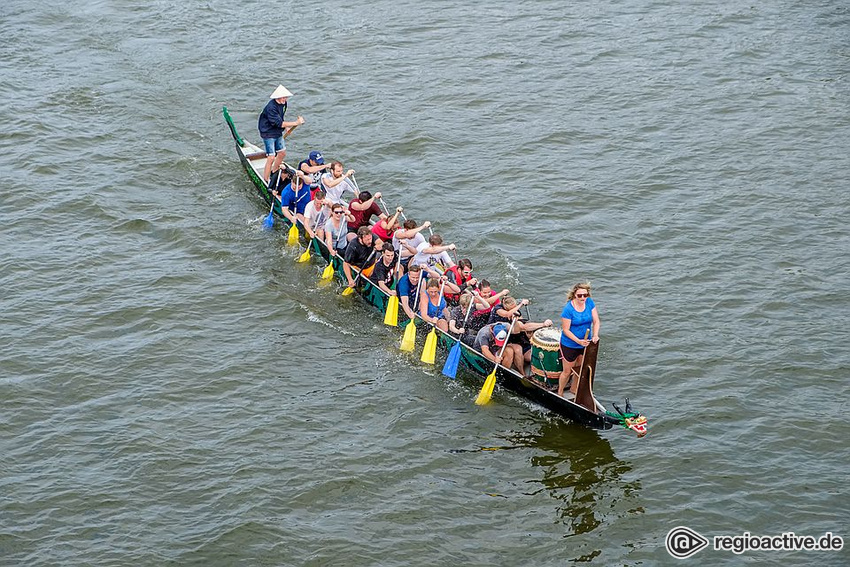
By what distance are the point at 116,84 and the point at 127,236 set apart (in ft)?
27.9

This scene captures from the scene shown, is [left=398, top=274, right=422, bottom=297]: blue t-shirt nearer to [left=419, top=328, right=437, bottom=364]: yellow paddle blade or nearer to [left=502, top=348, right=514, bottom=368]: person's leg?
[left=419, top=328, right=437, bottom=364]: yellow paddle blade

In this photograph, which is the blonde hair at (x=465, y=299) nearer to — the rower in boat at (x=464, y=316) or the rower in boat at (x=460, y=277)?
the rower in boat at (x=464, y=316)

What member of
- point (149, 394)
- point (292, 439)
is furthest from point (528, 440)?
point (149, 394)

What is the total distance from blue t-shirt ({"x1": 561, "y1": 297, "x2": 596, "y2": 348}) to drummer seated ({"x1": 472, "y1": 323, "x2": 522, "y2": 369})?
1.22m

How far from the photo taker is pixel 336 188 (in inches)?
819

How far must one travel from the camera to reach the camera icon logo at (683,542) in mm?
13359

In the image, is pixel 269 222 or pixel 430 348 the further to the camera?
pixel 269 222

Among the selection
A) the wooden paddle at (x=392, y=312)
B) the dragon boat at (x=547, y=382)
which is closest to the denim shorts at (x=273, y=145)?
the dragon boat at (x=547, y=382)

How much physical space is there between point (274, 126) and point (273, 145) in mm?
486

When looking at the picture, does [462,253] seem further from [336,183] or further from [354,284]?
[336,183]

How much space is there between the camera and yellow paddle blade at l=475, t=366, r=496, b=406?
16000 mm

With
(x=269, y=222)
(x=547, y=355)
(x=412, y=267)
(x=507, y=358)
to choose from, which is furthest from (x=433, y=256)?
(x=269, y=222)

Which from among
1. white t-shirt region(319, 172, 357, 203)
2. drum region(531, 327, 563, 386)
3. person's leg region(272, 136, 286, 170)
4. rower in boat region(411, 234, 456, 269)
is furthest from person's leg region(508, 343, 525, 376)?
person's leg region(272, 136, 286, 170)

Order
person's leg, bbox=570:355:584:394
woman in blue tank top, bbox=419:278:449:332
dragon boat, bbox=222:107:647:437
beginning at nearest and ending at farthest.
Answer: dragon boat, bbox=222:107:647:437, person's leg, bbox=570:355:584:394, woman in blue tank top, bbox=419:278:449:332
